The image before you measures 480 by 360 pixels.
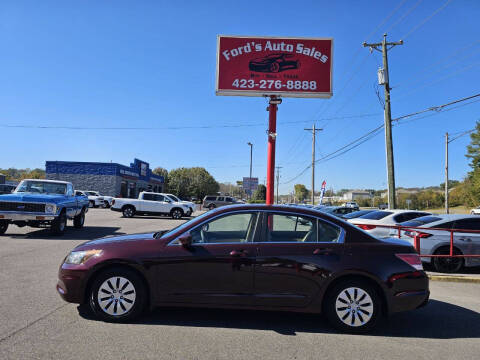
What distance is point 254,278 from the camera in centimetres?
442

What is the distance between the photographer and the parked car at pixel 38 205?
1154cm

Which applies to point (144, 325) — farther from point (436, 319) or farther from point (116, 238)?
point (436, 319)

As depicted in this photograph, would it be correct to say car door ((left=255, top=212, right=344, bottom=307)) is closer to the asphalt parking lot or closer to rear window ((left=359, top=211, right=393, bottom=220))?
the asphalt parking lot

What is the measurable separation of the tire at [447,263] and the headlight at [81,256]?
799 cm

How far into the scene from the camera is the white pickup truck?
82.6 feet

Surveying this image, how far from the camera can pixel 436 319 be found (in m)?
5.13

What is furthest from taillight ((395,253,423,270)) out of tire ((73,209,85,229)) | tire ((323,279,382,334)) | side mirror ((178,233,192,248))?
tire ((73,209,85,229))

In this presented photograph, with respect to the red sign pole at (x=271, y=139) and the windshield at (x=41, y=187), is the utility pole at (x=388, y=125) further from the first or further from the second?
the windshield at (x=41, y=187)

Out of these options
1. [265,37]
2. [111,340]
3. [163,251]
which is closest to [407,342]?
[163,251]

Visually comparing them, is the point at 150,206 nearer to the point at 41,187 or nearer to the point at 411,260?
the point at 41,187

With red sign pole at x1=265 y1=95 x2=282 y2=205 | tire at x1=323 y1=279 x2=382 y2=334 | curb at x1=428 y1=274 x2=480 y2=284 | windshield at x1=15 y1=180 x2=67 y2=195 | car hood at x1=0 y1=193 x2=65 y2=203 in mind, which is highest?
red sign pole at x1=265 y1=95 x2=282 y2=205

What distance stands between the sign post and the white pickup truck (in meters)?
12.7

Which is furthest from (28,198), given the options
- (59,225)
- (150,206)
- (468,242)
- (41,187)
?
(150,206)

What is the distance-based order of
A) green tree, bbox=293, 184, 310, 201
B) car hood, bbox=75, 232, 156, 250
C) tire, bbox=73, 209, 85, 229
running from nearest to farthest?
car hood, bbox=75, 232, 156, 250 < tire, bbox=73, 209, 85, 229 < green tree, bbox=293, 184, 310, 201
